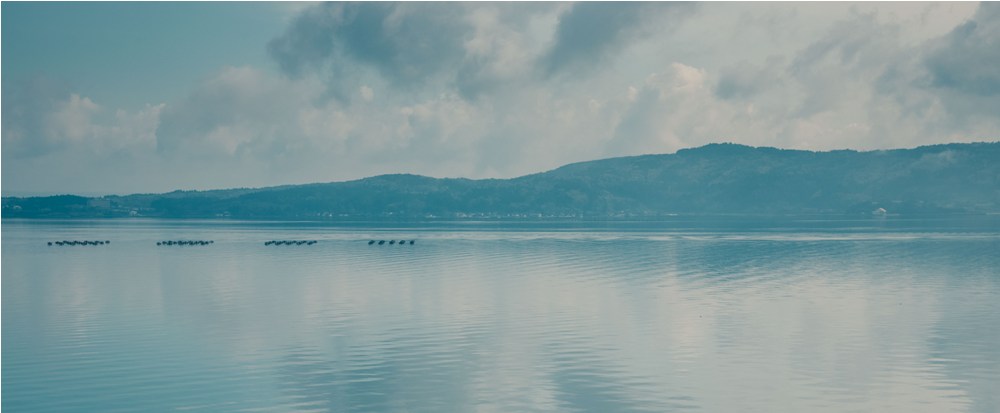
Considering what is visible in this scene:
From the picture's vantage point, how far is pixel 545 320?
170 ft

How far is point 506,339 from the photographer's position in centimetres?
4491

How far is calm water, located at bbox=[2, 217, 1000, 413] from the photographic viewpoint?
106 feet

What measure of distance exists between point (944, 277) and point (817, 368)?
47.5 m

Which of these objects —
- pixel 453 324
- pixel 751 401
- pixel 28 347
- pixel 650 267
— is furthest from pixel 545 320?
pixel 650 267

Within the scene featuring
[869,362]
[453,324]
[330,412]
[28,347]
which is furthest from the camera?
[453,324]

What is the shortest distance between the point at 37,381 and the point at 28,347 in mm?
8754

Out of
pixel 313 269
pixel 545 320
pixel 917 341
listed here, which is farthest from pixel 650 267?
pixel 917 341

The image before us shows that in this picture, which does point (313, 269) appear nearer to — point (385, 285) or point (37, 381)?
point (385, 285)

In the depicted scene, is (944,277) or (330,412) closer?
(330,412)

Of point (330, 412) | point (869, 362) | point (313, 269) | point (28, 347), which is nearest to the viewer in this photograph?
point (330, 412)

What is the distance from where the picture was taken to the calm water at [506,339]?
32.4 meters

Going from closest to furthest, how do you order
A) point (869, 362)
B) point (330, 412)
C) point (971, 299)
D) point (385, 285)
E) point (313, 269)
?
point (330, 412) < point (869, 362) < point (971, 299) < point (385, 285) < point (313, 269)

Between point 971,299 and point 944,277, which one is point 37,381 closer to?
point 971,299

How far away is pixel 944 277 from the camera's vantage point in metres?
77.6
